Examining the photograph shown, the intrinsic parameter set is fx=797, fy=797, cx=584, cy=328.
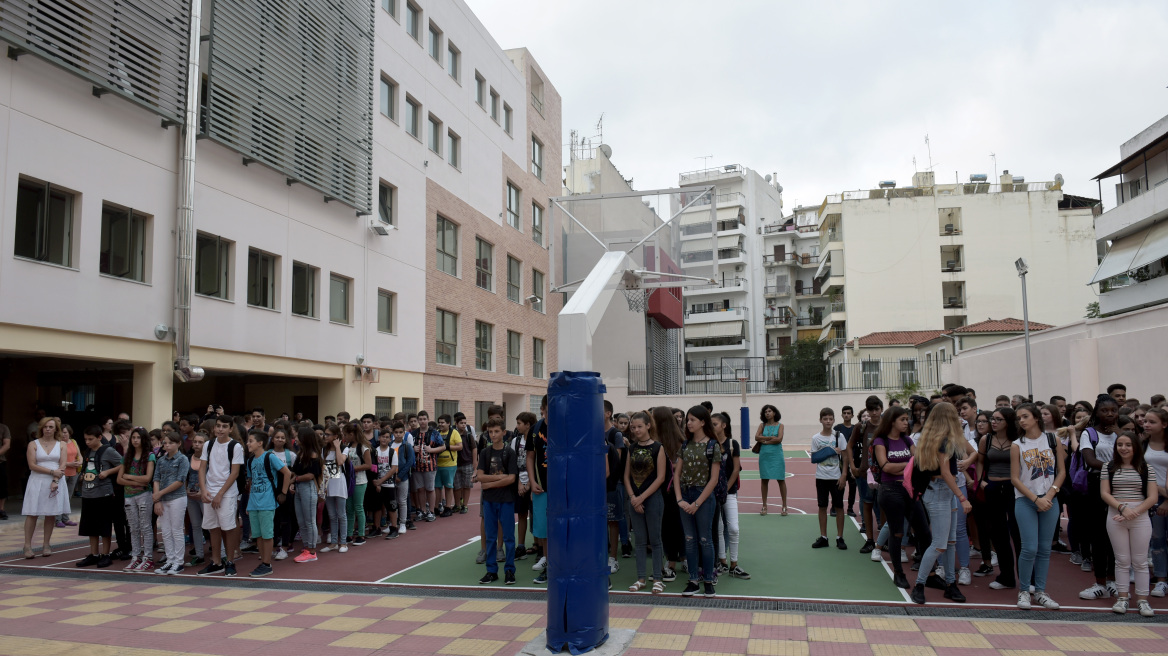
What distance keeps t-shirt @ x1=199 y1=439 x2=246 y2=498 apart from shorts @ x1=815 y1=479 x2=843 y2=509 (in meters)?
7.25

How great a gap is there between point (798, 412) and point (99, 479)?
30962 millimetres

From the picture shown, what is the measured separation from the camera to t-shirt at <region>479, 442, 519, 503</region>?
8961 mm

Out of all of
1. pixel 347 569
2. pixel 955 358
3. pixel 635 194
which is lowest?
pixel 347 569

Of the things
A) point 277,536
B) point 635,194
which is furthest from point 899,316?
point 277,536

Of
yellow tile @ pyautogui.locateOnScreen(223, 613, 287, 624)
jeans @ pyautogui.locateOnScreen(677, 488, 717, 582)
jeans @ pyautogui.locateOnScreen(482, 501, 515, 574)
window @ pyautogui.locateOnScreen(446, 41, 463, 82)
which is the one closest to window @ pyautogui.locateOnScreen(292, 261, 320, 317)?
window @ pyautogui.locateOnScreen(446, 41, 463, 82)

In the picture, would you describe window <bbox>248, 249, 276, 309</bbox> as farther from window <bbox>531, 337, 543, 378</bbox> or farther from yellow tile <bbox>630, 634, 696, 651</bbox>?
window <bbox>531, 337, 543, 378</bbox>

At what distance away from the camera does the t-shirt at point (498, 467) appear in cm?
896

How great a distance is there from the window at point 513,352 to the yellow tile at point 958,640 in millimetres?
24569

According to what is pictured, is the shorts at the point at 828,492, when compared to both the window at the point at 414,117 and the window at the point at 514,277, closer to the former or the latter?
the window at the point at 414,117

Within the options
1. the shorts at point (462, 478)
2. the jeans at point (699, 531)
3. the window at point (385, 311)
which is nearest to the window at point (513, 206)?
the window at point (385, 311)

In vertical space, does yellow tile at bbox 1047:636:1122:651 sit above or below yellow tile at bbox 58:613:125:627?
above

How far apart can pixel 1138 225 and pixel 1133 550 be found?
86.6ft

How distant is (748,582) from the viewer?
28.3ft

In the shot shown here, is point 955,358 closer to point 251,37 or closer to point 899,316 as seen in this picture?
point 899,316
